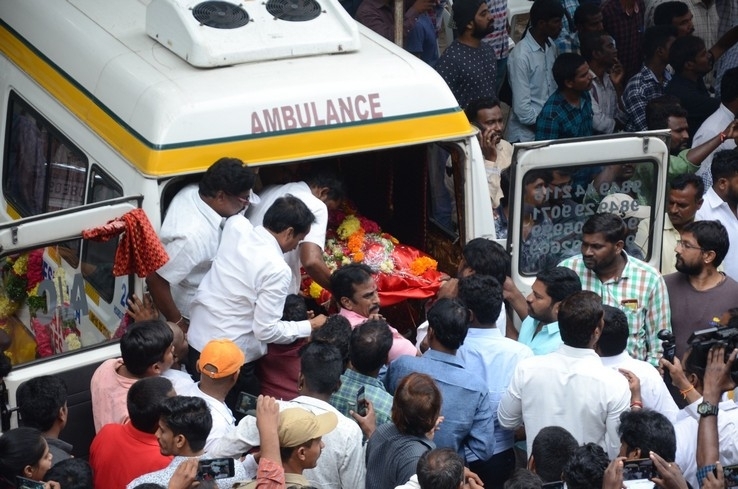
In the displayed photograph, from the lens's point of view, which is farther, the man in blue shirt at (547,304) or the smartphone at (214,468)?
the man in blue shirt at (547,304)

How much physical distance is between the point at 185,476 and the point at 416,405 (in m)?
1.09

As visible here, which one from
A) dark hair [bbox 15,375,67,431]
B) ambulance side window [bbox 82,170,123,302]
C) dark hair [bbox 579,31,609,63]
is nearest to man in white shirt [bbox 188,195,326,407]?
ambulance side window [bbox 82,170,123,302]

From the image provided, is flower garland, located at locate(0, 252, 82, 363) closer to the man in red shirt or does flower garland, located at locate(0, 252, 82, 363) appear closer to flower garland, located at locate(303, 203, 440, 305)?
the man in red shirt

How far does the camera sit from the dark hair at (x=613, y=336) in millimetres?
6648

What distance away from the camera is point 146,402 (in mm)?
5836

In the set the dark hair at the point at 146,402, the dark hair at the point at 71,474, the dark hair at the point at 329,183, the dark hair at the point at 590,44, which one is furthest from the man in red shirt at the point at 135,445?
the dark hair at the point at 590,44

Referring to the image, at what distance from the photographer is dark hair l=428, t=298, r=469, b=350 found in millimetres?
6543

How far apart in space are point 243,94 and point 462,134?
1.26 m

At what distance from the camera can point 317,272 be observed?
7.48 m

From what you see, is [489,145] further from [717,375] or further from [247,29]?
[717,375]

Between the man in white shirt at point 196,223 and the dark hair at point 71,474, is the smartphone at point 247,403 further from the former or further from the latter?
the man in white shirt at point 196,223


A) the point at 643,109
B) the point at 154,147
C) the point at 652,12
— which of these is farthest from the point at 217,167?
the point at 652,12

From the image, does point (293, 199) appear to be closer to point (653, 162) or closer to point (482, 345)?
point (482, 345)

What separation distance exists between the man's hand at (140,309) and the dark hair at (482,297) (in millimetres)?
1596
